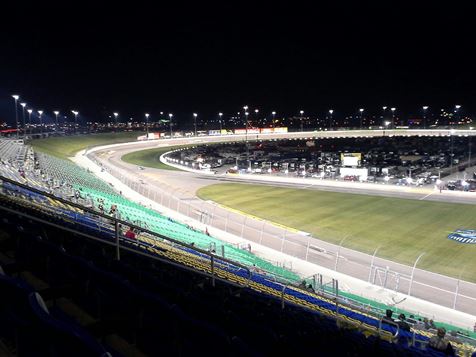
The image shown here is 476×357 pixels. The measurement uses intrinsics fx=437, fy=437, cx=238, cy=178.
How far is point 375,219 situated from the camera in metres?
36.7

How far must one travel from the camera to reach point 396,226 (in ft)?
112

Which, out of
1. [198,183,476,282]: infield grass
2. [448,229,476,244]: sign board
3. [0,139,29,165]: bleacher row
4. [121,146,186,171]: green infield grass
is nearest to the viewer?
[198,183,476,282]: infield grass

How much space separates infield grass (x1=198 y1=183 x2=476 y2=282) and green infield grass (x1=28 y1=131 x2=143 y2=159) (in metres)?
33.2

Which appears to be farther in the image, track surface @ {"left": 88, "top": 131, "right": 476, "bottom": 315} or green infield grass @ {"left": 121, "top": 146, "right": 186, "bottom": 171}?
green infield grass @ {"left": 121, "top": 146, "right": 186, "bottom": 171}

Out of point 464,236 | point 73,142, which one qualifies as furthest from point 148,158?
point 464,236

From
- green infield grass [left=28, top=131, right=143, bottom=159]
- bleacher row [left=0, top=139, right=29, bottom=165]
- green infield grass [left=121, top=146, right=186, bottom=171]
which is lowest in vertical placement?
green infield grass [left=121, top=146, right=186, bottom=171]

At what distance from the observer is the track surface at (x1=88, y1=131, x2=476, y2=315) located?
21.8 m

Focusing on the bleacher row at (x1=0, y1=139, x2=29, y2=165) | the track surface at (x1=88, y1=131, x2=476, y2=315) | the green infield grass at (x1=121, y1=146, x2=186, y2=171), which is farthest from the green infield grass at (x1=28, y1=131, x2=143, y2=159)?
the bleacher row at (x1=0, y1=139, x2=29, y2=165)

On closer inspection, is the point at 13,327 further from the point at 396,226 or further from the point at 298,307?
the point at 396,226

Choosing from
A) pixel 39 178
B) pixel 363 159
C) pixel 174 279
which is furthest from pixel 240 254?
pixel 363 159

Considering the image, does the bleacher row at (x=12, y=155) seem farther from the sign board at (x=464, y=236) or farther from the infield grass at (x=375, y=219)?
the sign board at (x=464, y=236)

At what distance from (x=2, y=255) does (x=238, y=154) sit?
309 feet

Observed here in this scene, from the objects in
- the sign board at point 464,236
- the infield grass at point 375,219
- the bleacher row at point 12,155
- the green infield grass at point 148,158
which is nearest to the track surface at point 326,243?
the infield grass at point 375,219

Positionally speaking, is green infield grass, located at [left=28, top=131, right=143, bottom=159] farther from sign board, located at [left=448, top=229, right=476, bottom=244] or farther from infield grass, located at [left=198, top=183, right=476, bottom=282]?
sign board, located at [left=448, top=229, right=476, bottom=244]
